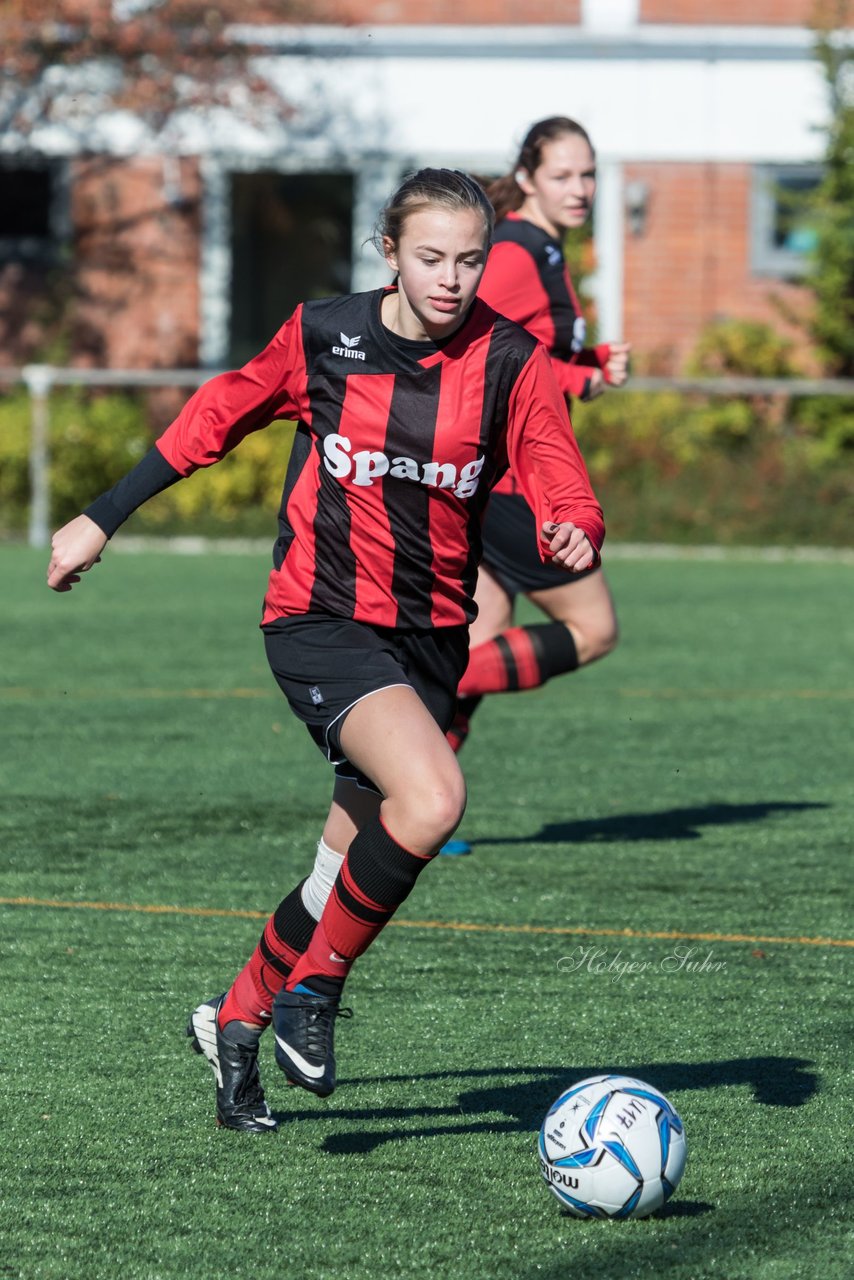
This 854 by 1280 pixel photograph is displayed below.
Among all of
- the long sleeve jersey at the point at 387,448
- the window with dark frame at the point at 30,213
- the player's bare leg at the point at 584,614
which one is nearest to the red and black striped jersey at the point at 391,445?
the long sleeve jersey at the point at 387,448

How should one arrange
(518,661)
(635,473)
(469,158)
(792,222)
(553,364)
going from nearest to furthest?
(553,364)
(518,661)
(635,473)
(792,222)
(469,158)

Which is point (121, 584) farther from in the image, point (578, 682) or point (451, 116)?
point (451, 116)

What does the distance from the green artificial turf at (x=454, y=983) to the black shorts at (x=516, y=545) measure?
89 centimetres

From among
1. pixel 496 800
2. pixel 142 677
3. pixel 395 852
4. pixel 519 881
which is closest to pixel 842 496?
pixel 142 677

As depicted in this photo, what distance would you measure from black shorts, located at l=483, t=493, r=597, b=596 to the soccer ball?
346cm

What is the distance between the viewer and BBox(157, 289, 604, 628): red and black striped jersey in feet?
13.1

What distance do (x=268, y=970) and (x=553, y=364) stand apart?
3117mm

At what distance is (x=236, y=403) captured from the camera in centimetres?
409

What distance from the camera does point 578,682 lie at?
10836 mm

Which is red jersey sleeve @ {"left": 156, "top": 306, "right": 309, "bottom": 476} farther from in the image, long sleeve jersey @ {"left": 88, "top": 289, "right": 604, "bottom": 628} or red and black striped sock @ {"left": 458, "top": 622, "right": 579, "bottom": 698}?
red and black striped sock @ {"left": 458, "top": 622, "right": 579, "bottom": 698}

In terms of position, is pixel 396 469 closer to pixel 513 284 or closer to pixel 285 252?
pixel 513 284

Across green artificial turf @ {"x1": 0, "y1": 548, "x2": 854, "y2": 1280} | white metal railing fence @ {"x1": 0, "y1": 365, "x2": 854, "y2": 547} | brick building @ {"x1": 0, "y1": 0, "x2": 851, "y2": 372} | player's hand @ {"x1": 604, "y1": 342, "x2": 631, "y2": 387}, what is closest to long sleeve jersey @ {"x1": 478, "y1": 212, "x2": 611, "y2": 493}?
player's hand @ {"x1": 604, "y1": 342, "x2": 631, "y2": 387}

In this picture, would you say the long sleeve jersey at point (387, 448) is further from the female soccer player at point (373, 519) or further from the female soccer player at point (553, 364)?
the female soccer player at point (553, 364)

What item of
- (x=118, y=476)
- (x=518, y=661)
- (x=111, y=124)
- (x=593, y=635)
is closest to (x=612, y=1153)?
(x=518, y=661)
